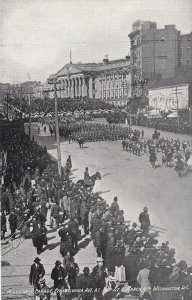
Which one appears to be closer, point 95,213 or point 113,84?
point 95,213

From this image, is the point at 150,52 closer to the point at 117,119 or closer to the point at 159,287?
the point at 117,119

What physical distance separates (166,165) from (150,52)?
29.6m

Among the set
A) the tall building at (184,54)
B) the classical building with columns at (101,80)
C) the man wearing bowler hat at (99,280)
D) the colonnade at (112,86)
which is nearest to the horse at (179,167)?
the man wearing bowler hat at (99,280)

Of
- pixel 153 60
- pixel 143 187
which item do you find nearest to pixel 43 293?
pixel 143 187

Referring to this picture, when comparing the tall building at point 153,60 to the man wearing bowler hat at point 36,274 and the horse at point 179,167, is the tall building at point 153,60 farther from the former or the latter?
the man wearing bowler hat at point 36,274

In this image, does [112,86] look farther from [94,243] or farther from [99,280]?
[99,280]

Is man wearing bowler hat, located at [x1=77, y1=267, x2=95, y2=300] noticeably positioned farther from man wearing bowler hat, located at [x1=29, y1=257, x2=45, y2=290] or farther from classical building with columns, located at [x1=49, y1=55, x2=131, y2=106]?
classical building with columns, located at [x1=49, y1=55, x2=131, y2=106]

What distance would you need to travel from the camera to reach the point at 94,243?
9.73 meters

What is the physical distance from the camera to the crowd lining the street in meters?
7.21

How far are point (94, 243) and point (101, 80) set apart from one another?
52650 mm

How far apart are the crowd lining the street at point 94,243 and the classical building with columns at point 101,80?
1594 inches

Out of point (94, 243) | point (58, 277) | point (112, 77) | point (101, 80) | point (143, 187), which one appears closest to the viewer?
point (58, 277)

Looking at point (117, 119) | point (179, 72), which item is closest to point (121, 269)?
point (117, 119)

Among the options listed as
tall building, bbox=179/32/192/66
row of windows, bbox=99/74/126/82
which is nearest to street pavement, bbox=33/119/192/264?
tall building, bbox=179/32/192/66
